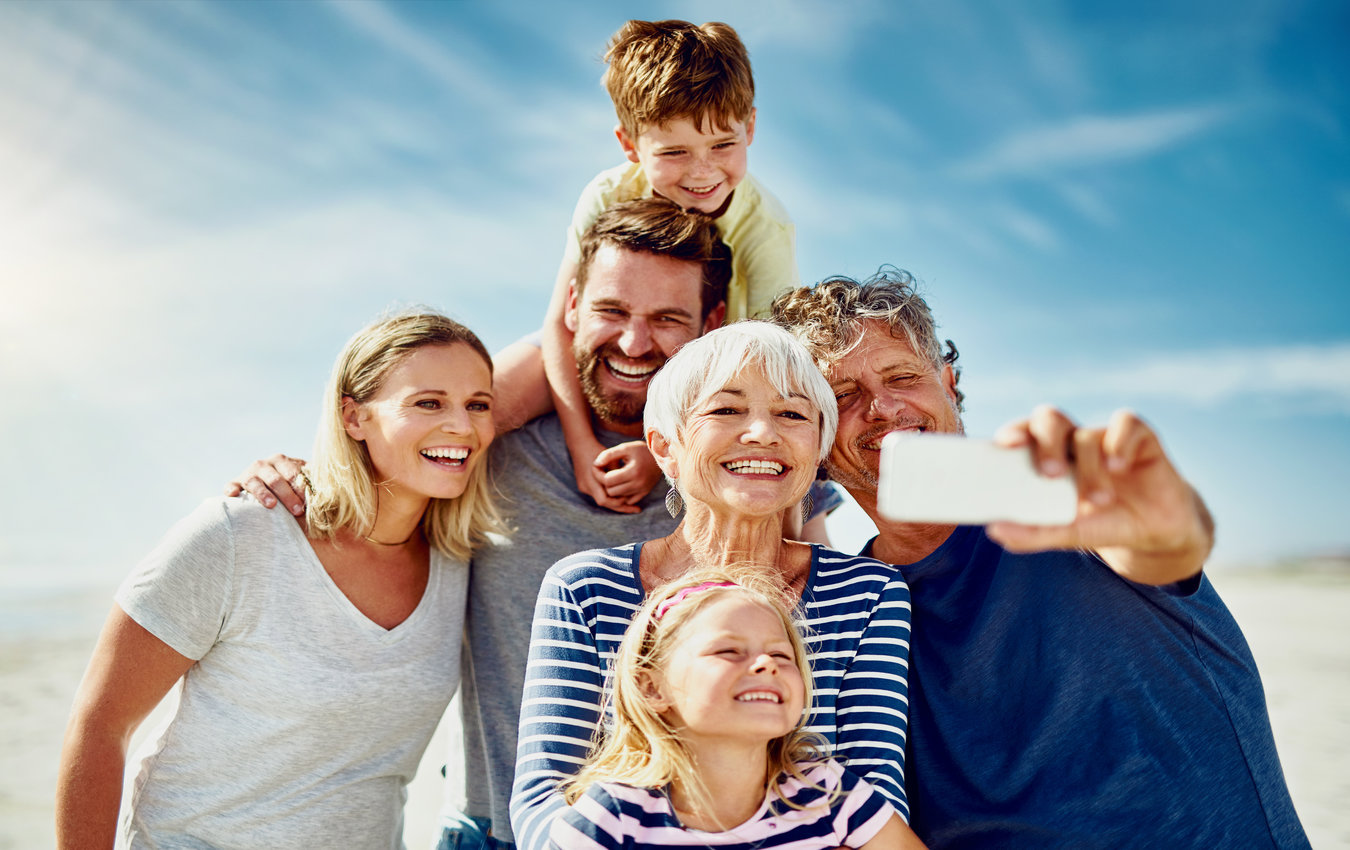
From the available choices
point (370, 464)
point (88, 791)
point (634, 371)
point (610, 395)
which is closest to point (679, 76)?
point (634, 371)

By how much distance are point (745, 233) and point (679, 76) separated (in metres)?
0.85

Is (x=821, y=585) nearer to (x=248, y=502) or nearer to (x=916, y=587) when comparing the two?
(x=916, y=587)

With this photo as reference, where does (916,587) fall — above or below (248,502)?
below

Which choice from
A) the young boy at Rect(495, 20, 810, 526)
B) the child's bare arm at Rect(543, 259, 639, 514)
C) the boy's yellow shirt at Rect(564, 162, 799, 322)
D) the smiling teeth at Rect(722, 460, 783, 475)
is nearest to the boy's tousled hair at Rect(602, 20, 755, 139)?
the young boy at Rect(495, 20, 810, 526)

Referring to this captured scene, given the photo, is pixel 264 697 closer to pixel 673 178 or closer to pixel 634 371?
pixel 634 371

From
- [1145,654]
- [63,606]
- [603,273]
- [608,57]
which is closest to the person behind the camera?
[1145,654]

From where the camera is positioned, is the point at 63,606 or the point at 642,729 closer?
the point at 642,729

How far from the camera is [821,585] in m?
2.71

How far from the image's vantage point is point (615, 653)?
101 inches

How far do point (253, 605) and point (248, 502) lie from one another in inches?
16.0

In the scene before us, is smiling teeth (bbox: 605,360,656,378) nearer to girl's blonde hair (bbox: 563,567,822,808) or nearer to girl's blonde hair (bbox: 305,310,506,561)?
girl's blonde hair (bbox: 305,310,506,561)

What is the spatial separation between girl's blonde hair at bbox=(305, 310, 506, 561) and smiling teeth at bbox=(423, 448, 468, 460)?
14cm

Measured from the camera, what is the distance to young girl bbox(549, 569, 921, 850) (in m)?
2.11

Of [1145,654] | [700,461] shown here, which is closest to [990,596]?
[1145,654]
